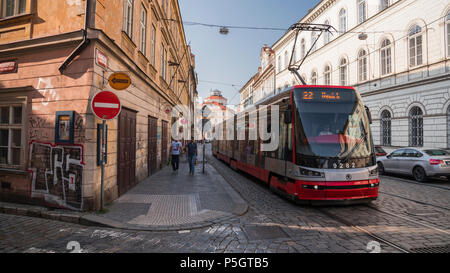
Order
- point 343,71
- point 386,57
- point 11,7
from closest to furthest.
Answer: point 11,7
point 386,57
point 343,71

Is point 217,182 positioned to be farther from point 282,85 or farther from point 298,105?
point 282,85

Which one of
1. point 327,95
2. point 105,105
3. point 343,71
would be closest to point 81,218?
point 105,105

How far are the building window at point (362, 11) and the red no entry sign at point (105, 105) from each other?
2445 centimetres

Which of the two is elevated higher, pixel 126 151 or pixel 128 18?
pixel 128 18

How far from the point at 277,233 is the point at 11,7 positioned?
31.2 ft

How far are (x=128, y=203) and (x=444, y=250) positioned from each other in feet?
21.5

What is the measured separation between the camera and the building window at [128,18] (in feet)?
26.5

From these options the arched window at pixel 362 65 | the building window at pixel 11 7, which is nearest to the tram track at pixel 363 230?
the building window at pixel 11 7

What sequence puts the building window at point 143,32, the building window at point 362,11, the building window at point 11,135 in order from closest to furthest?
the building window at point 11,135, the building window at point 143,32, the building window at point 362,11

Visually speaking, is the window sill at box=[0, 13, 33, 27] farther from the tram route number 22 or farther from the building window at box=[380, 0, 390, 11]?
the building window at box=[380, 0, 390, 11]

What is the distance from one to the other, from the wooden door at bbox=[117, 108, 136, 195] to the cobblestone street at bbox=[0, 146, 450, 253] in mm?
2400

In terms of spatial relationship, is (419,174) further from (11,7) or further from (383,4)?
(383,4)

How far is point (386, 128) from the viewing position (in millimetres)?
20062

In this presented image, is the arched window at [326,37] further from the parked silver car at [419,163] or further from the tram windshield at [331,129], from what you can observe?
the tram windshield at [331,129]
